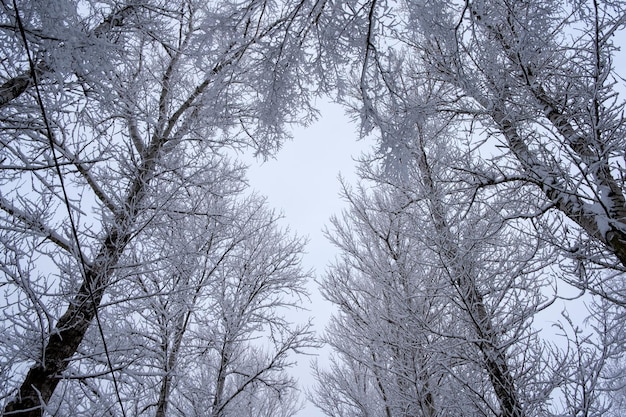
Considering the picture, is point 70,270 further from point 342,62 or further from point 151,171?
point 342,62

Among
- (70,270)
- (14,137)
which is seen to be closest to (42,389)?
(70,270)

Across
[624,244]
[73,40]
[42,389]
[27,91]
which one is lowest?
[42,389]

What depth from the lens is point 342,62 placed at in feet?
7.68

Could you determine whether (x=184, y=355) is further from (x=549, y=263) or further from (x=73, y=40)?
(x=549, y=263)

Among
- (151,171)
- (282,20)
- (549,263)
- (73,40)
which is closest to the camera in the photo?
(73,40)

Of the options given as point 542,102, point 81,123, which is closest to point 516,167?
point 542,102

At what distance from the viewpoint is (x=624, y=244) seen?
2279 millimetres

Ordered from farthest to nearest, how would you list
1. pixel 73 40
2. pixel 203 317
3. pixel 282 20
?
pixel 203 317 → pixel 282 20 → pixel 73 40

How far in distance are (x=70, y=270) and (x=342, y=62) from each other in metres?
2.70

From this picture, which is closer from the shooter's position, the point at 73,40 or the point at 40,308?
the point at 73,40

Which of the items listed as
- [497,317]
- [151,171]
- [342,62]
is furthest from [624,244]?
[151,171]

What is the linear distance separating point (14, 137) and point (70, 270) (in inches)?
42.8

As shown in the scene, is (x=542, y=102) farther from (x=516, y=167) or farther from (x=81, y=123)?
(x=81, y=123)

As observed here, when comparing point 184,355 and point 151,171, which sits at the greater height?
point 151,171
